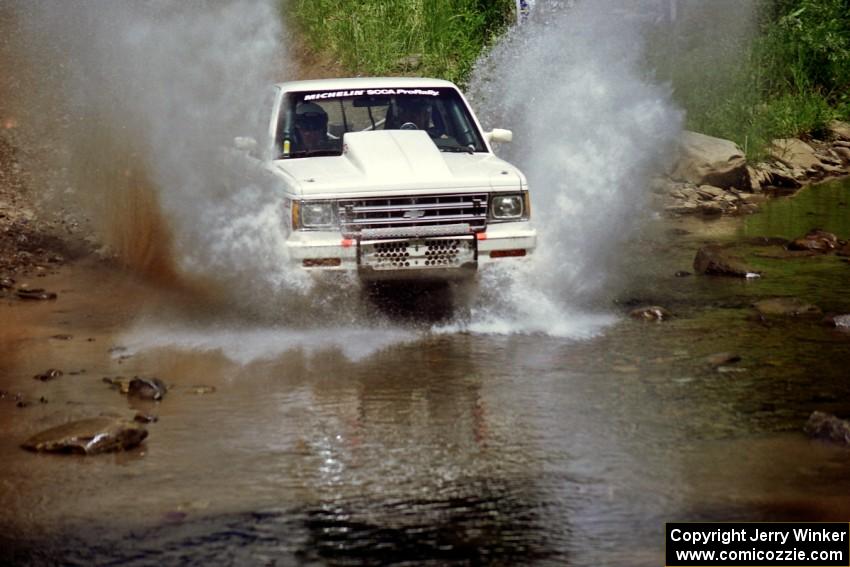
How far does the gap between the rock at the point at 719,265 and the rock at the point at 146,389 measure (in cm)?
540

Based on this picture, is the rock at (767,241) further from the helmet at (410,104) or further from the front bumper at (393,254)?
the front bumper at (393,254)

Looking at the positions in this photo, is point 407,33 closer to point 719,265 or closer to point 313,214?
point 719,265

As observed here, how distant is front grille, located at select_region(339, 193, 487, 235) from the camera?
30.0 ft

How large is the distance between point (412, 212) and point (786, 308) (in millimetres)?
2857

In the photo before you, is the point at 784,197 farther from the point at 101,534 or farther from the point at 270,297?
the point at 101,534

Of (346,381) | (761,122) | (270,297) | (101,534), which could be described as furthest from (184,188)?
(761,122)

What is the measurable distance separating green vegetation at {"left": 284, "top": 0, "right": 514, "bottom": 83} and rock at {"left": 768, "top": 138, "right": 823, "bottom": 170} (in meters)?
4.46

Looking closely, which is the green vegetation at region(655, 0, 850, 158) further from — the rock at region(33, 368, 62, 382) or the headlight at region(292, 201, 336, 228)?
the rock at region(33, 368, 62, 382)

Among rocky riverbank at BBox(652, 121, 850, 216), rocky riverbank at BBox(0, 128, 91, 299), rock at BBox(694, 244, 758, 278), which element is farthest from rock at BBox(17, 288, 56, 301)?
rocky riverbank at BBox(652, 121, 850, 216)

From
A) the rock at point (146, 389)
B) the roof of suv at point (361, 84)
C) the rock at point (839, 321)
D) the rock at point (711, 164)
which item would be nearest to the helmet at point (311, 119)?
the roof of suv at point (361, 84)

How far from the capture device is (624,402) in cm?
754

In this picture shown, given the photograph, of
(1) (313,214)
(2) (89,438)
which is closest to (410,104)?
(1) (313,214)

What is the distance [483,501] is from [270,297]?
156 inches

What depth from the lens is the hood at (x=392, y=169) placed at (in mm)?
9180
